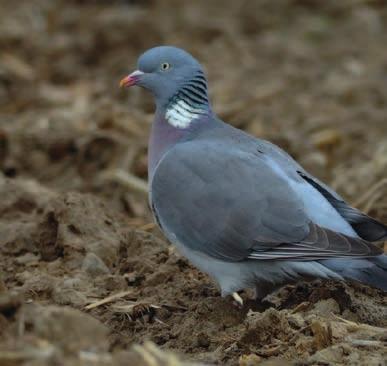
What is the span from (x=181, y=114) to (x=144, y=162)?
2231mm

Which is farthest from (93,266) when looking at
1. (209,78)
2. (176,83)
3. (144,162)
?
(209,78)

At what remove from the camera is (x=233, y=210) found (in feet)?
18.4

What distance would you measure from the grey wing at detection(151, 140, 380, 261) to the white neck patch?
247 millimetres

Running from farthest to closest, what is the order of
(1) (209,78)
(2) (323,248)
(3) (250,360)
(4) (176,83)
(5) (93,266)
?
(1) (209,78) < (4) (176,83) < (5) (93,266) < (2) (323,248) < (3) (250,360)

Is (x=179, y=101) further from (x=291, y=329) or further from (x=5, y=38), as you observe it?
(x=5, y=38)

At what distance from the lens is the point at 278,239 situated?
214 inches

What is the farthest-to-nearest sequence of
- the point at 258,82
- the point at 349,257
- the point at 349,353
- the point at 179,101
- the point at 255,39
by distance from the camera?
1. the point at 255,39
2. the point at 258,82
3. the point at 179,101
4. the point at 349,257
5. the point at 349,353

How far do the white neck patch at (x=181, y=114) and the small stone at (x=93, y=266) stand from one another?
87cm

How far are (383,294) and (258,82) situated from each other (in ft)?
17.2

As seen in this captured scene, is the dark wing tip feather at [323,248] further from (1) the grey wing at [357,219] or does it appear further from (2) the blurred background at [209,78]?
(2) the blurred background at [209,78]

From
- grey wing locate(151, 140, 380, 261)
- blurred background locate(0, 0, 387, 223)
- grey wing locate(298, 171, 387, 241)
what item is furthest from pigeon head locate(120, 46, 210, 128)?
blurred background locate(0, 0, 387, 223)

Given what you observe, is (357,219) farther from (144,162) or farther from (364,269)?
(144,162)

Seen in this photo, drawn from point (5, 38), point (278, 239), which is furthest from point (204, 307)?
point (5, 38)

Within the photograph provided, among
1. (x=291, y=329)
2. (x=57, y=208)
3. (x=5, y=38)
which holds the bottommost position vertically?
(x=5, y=38)
